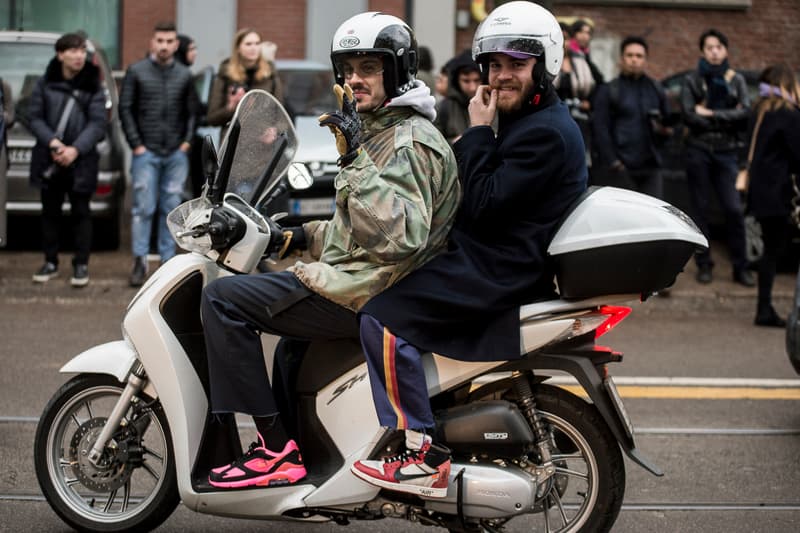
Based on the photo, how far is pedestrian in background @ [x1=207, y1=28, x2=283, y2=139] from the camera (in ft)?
37.2

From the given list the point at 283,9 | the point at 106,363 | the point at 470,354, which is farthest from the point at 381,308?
the point at 283,9

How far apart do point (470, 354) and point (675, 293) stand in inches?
293

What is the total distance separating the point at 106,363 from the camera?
16.5ft

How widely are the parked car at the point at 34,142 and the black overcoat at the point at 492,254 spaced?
7697 millimetres

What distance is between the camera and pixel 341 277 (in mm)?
4676

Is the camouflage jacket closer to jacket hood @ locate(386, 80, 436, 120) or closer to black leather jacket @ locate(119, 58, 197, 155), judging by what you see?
jacket hood @ locate(386, 80, 436, 120)

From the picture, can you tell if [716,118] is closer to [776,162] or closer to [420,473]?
[776,162]

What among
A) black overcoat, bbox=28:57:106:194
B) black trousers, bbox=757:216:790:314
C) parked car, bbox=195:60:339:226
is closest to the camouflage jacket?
black trousers, bbox=757:216:790:314

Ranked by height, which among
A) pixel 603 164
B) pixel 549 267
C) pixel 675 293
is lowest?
pixel 675 293

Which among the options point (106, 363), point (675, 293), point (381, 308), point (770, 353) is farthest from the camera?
point (675, 293)

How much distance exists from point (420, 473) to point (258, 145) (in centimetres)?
126

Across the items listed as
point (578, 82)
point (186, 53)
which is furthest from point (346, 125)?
point (186, 53)

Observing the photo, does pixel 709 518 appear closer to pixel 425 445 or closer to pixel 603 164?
pixel 425 445

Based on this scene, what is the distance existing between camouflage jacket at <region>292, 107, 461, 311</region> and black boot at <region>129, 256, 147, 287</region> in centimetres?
680
